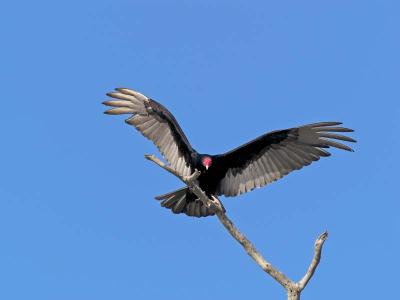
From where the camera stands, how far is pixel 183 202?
9344 millimetres

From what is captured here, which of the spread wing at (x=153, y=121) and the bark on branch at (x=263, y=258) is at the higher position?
the spread wing at (x=153, y=121)

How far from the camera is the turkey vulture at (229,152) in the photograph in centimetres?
927

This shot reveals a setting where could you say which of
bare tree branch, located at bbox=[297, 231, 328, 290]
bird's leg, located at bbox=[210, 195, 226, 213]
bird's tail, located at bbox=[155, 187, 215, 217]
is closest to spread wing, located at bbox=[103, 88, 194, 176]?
bird's tail, located at bbox=[155, 187, 215, 217]

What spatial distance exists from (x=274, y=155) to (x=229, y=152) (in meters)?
0.61

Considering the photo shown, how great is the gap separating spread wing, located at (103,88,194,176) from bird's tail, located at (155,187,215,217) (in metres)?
0.33

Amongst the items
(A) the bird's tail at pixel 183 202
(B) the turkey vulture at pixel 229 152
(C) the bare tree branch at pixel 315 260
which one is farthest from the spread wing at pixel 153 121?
(C) the bare tree branch at pixel 315 260

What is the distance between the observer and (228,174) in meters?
9.38

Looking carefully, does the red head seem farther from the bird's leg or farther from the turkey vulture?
the bird's leg

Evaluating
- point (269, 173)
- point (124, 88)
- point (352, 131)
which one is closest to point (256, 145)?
point (269, 173)

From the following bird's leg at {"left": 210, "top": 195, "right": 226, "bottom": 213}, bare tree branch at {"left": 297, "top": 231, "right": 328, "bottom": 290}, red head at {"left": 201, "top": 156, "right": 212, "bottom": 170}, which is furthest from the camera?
red head at {"left": 201, "top": 156, "right": 212, "bottom": 170}

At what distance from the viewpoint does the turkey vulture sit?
30.4 ft

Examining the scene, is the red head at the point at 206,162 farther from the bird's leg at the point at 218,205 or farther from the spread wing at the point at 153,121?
the bird's leg at the point at 218,205

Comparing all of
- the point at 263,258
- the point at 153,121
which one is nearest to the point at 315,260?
the point at 263,258

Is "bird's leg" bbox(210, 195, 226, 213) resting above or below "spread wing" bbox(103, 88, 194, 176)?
below
